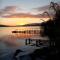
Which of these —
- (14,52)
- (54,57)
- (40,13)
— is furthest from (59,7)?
(14,52)

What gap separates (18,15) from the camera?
1.26 metres

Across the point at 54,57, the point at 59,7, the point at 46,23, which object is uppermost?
the point at 59,7

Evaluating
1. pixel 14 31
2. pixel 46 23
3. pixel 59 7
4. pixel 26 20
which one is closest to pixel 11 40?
pixel 14 31

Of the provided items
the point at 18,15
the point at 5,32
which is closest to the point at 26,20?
the point at 18,15

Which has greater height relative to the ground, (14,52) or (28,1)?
(28,1)

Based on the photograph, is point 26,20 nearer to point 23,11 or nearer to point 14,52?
point 23,11

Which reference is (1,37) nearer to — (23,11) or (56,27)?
(23,11)

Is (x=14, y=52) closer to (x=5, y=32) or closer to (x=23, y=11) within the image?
(x=5, y=32)

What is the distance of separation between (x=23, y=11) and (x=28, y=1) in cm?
9

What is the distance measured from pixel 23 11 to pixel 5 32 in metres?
0.21

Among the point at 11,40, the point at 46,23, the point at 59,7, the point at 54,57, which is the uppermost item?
the point at 59,7

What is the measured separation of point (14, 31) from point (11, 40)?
0.23ft

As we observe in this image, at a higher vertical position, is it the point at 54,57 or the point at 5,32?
the point at 5,32

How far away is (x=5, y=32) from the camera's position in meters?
1.24
